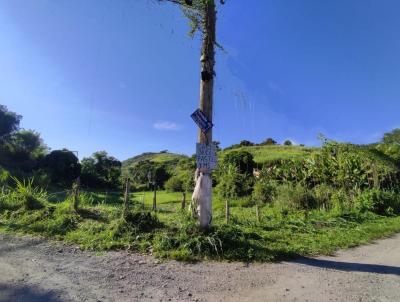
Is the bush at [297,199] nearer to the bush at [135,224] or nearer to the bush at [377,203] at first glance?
the bush at [377,203]

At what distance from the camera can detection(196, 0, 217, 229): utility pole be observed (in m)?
6.91

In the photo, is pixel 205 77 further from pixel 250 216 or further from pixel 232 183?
pixel 232 183

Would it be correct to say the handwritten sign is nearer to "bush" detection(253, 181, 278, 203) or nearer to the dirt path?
the dirt path

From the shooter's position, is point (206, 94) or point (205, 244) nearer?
point (205, 244)

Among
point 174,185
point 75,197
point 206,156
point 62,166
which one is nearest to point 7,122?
point 62,166

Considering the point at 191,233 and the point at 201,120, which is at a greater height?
the point at 201,120

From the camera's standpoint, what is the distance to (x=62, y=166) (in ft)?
141

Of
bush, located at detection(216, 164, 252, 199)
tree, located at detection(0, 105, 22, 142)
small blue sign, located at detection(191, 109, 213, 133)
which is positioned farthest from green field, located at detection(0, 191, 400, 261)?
tree, located at detection(0, 105, 22, 142)

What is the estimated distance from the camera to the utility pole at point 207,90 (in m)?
6.91

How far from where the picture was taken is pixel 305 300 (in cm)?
416

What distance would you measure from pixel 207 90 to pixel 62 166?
39.8 meters

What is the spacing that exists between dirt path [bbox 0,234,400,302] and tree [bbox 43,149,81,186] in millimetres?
38580

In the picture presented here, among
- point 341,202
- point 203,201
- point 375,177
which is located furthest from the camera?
point 375,177

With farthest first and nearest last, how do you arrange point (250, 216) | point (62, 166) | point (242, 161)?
point (62, 166) → point (242, 161) → point (250, 216)
